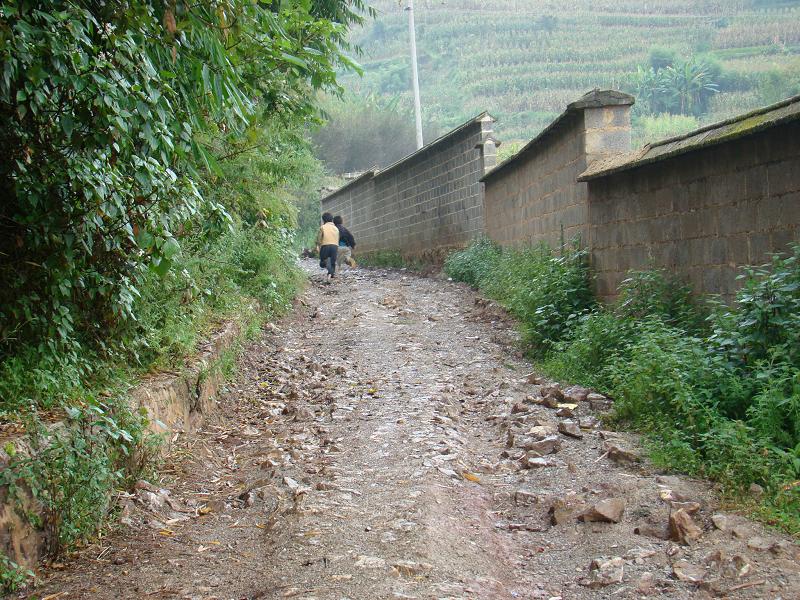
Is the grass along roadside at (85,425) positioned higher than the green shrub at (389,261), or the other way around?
the green shrub at (389,261)

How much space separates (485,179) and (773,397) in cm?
1037

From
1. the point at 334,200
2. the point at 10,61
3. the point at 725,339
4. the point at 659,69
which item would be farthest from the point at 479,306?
the point at 659,69

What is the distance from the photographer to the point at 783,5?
57625 millimetres

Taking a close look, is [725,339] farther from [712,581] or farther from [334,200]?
[334,200]

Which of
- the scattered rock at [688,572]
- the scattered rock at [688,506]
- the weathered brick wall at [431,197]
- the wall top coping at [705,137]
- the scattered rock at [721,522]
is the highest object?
the weathered brick wall at [431,197]

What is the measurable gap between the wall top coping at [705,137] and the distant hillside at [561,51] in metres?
31.0

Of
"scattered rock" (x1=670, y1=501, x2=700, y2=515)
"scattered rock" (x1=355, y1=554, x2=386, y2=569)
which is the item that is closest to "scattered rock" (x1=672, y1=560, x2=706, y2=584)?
"scattered rock" (x1=670, y1=501, x2=700, y2=515)

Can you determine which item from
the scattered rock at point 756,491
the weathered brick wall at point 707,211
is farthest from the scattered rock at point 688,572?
the weathered brick wall at point 707,211

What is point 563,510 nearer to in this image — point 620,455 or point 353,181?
point 620,455

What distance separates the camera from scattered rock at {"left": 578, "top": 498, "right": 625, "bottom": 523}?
400cm

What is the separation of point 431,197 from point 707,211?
40.3ft

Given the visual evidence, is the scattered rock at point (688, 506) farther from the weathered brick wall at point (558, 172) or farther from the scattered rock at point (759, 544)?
the weathered brick wall at point (558, 172)

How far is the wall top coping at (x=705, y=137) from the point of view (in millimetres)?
4980

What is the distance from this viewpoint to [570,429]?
18.1ft
